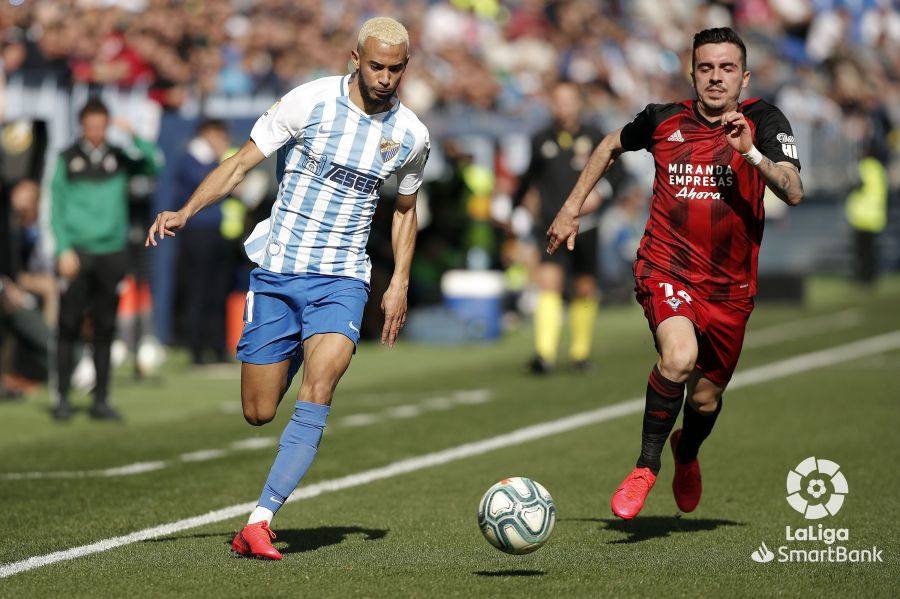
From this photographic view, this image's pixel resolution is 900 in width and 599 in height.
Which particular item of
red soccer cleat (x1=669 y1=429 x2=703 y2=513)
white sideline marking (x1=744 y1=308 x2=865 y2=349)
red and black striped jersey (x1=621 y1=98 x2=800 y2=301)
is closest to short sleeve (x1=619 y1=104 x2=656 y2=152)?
red and black striped jersey (x1=621 y1=98 x2=800 y2=301)

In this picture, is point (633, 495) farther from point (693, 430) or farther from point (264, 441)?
point (264, 441)

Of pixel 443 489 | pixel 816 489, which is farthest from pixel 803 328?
pixel 443 489

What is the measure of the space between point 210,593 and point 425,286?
1303cm

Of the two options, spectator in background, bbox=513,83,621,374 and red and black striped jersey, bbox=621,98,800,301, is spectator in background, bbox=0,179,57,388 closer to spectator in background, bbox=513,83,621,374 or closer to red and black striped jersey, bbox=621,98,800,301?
spectator in background, bbox=513,83,621,374

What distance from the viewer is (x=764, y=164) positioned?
6.49 m

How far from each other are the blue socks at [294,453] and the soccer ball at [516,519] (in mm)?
808

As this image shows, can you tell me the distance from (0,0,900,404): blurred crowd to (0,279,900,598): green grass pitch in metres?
2.21

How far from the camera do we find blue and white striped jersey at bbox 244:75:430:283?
6.75 metres

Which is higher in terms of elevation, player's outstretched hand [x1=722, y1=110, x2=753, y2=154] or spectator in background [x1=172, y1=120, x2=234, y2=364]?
player's outstretched hand [x1=722, y1=110, x2=753, y2=154]

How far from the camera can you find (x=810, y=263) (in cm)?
2689

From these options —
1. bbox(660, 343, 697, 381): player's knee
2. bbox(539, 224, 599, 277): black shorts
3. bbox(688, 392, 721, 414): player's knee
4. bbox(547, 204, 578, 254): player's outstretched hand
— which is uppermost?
bbox(547, 204, 578, 254): player's outstretched hand

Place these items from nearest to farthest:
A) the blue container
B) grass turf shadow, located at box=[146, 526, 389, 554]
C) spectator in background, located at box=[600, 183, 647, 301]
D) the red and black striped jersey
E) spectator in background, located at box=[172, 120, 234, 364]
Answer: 1. grass turf shadow, located at box=[146, 526, 389, 554]
2. the red and black striped jersey
3. spectator in background, located at box=[172, 120, 234, 364]
4. the blue container
5. spectator in background, located at box=[600, 183, 647, 301]

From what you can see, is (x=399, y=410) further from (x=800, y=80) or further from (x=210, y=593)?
(x=800, y=80)

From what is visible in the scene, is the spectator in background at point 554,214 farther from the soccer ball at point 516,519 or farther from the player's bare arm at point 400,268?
the soccer ball at point 516,519
